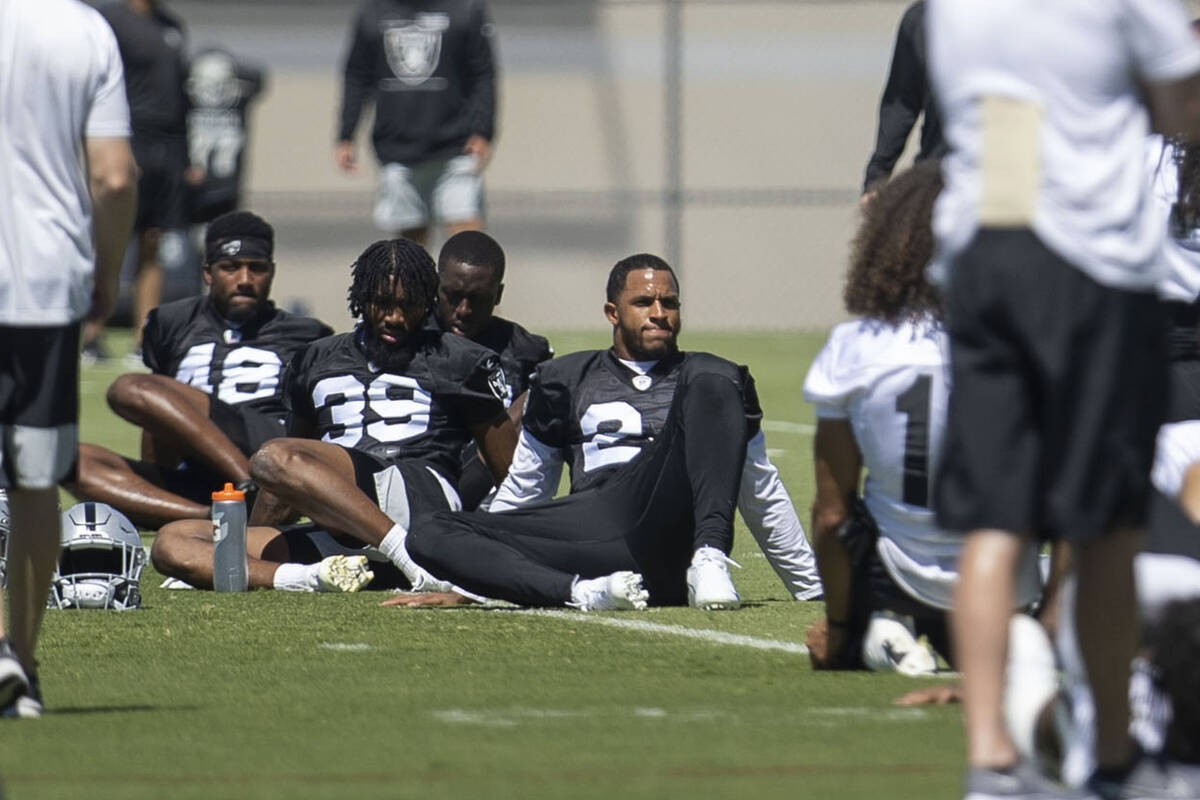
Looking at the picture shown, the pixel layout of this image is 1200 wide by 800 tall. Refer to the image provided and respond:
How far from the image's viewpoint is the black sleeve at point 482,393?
8062 mm

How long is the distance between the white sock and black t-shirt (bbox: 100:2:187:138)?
8.77 meters

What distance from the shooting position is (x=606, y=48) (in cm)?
2302

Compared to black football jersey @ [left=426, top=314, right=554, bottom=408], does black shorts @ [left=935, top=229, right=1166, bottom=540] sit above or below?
above

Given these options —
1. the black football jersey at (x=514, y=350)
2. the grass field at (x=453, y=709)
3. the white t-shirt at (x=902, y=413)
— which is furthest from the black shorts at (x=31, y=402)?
the black football jersey at (x=514, y=350)

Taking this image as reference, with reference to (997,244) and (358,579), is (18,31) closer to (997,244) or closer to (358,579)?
(997,244)

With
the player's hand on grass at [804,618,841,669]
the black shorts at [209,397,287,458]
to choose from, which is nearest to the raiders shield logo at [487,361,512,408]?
the black shorts at [209,397,287,458]

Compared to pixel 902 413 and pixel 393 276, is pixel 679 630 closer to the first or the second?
pixel 902 413

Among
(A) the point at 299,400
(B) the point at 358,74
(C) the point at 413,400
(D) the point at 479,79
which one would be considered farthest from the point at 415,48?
(C) the point at 413,400

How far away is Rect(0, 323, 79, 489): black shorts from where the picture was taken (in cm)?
503

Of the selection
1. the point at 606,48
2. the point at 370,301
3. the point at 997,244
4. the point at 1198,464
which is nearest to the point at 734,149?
the point at 606,48

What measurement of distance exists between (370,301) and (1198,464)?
3443 mm

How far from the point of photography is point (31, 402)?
5.04 metres

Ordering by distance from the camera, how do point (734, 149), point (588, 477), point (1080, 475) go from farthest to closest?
point (734, 149) < point (588, 477) < point (1080, 475)

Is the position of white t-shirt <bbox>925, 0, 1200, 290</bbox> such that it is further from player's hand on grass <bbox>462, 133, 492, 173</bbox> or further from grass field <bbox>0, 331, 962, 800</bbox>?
player's hand on grass <bbox>462, 133, 492, 173</bbox>
